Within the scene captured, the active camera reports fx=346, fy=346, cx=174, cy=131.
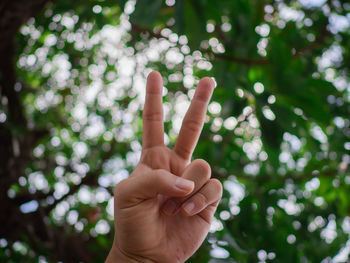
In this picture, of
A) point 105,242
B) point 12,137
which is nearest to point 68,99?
point 12,137

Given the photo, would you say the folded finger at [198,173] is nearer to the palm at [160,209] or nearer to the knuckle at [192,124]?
the palm at [160,209]

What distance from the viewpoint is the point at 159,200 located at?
0.96 meters

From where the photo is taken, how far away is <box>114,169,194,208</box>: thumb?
82 cm

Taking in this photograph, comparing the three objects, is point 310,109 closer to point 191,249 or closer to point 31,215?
point 191,249

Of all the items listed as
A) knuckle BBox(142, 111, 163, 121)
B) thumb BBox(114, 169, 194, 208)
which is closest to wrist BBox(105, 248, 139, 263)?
thumb BBox(114, 169, 194, 208)

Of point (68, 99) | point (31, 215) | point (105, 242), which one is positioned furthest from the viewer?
point (68, 99)

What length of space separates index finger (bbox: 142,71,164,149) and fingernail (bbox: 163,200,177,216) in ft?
0.62

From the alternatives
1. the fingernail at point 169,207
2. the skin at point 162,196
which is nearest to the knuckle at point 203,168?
the skin at point 162,196

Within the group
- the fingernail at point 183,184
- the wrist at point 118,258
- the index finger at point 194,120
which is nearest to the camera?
the fingernail at point 183,184

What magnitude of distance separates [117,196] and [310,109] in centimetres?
66

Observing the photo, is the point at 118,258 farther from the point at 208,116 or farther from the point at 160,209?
the point at 208,116

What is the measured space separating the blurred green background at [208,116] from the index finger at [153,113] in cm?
21

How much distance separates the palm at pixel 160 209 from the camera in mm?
893

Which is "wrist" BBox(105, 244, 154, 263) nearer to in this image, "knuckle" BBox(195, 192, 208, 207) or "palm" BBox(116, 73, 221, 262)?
"palm" BBox(116, 73, 221, 262)
